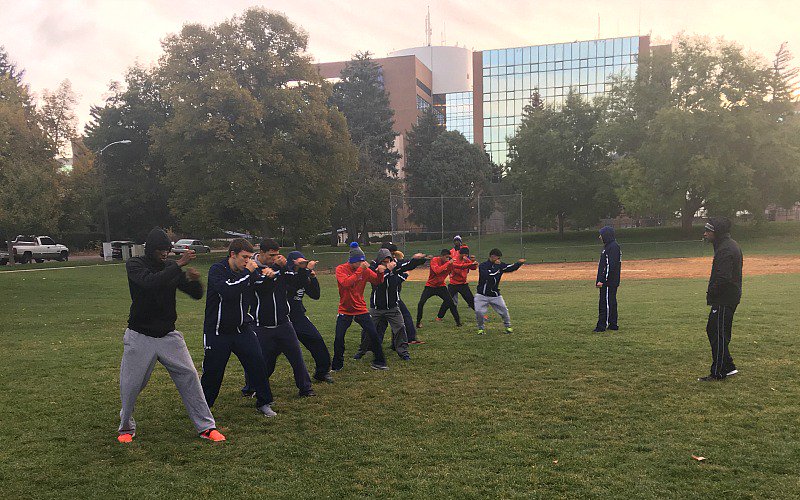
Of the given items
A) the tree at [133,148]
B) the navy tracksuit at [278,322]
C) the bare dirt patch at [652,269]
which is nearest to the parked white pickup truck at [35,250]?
the tree at [133,148]

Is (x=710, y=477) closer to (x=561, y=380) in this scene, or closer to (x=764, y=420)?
(x=764, y=420)

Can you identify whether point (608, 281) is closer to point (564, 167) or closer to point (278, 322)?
point (278, 322)

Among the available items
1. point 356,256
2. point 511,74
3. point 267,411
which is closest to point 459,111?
point 511,74

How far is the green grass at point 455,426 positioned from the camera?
453 cm

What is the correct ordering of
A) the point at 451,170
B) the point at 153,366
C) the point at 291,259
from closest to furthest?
the point at 153,366 < the point at 291,259 < the point at 451,170

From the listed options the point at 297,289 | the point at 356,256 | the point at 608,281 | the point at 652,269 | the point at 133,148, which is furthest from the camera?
the point at 133,148

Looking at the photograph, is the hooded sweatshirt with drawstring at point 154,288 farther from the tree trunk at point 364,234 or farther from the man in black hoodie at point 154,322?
the tree trunk at point 364,234

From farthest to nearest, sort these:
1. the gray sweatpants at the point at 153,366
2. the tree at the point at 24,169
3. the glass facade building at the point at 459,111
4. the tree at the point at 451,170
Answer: the glass facade building at the point at 459,111
the tree at the point at 451,170
the tree at the point at 24,169
the gray sweatpants at the point at 153,366

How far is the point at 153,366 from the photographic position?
5.47 m

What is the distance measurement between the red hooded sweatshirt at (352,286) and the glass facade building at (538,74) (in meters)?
80.3

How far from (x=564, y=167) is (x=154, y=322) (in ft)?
146

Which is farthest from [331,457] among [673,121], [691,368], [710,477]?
[673,121]

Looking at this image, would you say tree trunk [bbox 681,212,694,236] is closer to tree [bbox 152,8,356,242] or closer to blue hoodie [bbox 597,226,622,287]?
tree [bbox 152,8,356,242]

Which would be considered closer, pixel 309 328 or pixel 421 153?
pixel 309 328
